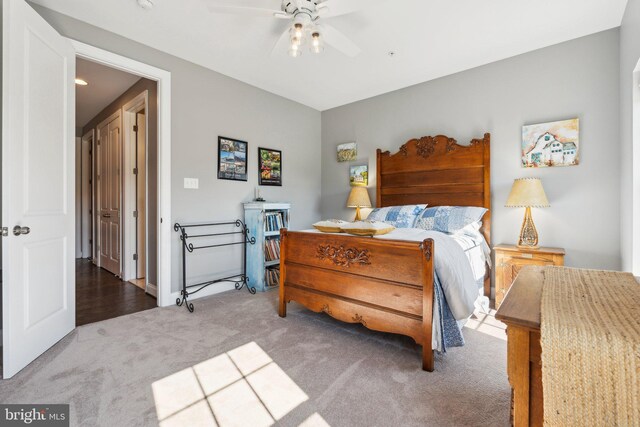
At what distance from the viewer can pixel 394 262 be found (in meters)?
1.93

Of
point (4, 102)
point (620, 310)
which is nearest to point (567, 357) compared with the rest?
point (620, 310)

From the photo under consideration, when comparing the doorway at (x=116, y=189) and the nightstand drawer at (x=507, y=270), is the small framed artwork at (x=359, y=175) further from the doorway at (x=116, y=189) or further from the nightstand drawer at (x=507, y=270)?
the doorway at (x=116, y=189)

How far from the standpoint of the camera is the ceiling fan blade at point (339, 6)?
192cm

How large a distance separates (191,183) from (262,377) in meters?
2.24

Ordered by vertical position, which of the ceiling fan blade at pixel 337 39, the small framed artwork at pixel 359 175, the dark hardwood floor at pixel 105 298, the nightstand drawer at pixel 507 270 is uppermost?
the ceiling fan blade at pixel 337 39

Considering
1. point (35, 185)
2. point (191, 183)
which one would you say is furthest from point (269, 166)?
point (35, 185)

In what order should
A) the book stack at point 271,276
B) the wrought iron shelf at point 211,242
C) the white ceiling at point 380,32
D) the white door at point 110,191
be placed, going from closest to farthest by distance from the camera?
the white ceiling at point 380,32 → the wrought iron shelf at point 211,242 → the book stack at point 271,276 → the white door at point 110,191

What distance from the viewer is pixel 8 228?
5.63ft

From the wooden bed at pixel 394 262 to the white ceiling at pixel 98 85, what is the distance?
2846 mm

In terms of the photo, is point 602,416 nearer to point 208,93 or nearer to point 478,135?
point 478,135

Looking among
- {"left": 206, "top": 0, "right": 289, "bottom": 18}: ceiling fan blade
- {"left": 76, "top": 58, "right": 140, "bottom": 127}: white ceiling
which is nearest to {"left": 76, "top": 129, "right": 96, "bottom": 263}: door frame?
{"left": 76, "top": 58, "right": 140, "bottom": 127}: white ceiling

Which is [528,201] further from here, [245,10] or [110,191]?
[110,191]

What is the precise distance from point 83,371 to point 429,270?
221 cm

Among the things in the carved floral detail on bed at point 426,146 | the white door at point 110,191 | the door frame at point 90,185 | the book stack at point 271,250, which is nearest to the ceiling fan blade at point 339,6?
the carved floral detail on bed at point 426,146
